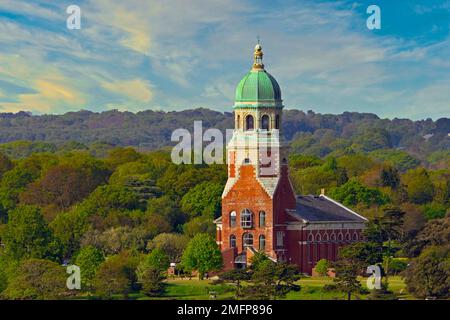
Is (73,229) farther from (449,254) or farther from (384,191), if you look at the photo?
(384,191)

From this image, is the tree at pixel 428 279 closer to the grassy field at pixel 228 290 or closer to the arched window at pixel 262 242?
the grassy field at pixel 228 290

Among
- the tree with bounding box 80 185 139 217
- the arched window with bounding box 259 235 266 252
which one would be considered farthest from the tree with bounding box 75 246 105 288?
the tree with bounding box 80 185 139 217

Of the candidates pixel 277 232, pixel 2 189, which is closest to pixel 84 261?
pixel 277 232

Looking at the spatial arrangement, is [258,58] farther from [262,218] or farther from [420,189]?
[420,189]

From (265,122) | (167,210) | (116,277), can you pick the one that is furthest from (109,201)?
(116,277)

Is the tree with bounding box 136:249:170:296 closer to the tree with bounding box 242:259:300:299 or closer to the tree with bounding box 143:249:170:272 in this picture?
the tree with bounding box 143:249:170:272
